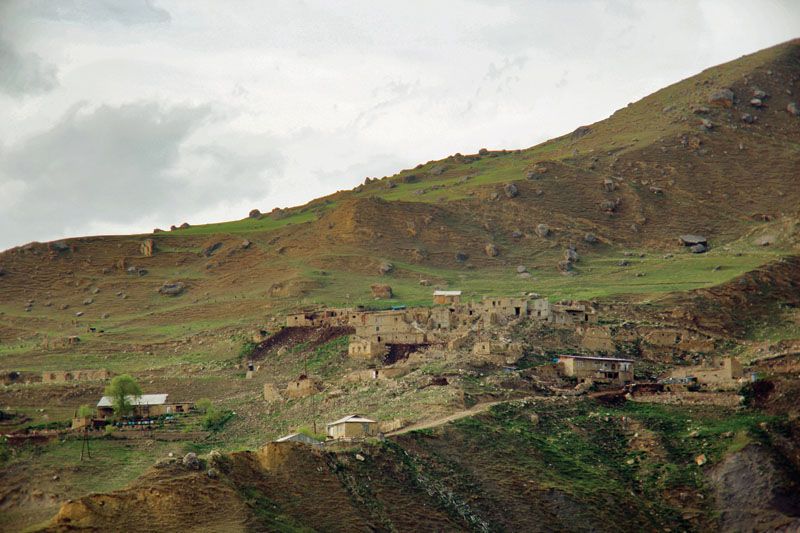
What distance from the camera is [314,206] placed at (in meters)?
168

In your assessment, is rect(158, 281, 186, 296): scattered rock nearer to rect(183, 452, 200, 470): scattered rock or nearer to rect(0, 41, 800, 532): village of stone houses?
rect(0, 41, 800, 532): village of stone houses

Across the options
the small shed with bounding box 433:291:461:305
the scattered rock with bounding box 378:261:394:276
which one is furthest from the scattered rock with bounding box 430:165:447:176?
the small shed with bounding box 433:291:461:305

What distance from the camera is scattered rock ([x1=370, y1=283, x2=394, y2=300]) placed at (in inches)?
4808

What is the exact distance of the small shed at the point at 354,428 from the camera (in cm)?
8080

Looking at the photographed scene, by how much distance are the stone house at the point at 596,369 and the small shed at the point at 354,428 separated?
63.5ft

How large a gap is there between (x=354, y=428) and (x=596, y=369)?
22080 millimetres

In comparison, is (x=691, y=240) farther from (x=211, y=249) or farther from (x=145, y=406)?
(x=145, y=406)

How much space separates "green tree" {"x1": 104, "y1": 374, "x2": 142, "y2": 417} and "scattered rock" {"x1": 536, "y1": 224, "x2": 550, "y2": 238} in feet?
172

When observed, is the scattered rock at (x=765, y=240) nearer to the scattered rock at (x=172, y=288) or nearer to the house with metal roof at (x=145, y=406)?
the scattered rock at (x=172, y=288)

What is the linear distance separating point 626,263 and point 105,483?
205 ft

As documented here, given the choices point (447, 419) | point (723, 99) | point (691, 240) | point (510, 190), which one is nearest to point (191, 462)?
point (447, 419)

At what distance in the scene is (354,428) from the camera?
81.0 metres

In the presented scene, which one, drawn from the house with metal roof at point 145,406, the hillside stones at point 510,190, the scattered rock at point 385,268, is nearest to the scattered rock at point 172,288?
the scattered rock at point 385,268

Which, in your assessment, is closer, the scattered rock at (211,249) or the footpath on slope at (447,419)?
the footpath on slope at (447,419)
